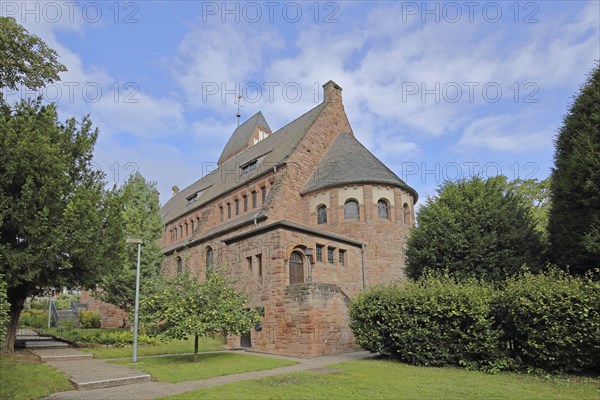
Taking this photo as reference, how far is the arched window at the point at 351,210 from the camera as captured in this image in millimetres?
25953

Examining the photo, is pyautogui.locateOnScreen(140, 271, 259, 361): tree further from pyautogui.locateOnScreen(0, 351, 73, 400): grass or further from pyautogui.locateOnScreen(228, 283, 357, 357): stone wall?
pyautogui.locateOnScreen(0, 351, 73, 400): grass

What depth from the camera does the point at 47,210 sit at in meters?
13.6

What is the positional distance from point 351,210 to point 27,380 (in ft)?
62.7

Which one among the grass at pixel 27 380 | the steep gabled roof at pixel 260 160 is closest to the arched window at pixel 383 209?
the steep gabled roof at pixel 260 160

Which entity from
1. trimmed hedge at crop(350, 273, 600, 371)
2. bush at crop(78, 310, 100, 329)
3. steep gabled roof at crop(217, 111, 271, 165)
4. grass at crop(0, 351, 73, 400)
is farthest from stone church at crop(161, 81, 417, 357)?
steep gabled roof at crop(217, 111, 271, 165)

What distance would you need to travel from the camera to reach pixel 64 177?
1462 centimetres

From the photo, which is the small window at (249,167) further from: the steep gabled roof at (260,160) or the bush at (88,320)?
the bush at (88,320)

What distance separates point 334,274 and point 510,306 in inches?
435

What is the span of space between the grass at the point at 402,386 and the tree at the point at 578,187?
176 inches

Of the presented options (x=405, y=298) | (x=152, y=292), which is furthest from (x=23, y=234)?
(x=405, y=298)

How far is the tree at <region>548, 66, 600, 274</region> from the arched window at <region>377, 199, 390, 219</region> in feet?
36.7

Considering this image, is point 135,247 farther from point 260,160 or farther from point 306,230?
point 306,230

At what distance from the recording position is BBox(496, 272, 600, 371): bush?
439 inches

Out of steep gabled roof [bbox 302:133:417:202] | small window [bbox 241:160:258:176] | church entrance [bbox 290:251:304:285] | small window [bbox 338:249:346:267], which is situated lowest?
church entrance [bbox 290:251:304:285]
